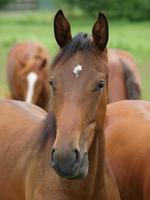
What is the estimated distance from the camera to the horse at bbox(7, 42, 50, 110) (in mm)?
9008

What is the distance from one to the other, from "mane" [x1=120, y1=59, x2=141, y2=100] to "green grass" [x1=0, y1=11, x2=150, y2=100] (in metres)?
3.57

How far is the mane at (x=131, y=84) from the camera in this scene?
8.16 meters

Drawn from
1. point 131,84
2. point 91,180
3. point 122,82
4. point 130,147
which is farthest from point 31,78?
point 91,180

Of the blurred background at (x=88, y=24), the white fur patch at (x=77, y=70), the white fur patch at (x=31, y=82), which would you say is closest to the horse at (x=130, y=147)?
the white fur patch at (x=77, y=70)

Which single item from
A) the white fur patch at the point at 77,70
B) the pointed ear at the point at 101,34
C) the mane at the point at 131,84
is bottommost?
the mane at the point at 131,84

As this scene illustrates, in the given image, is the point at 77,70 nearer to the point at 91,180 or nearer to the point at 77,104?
the point at 77,104

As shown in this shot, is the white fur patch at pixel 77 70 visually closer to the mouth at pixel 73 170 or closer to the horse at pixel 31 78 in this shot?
the mouth at pixel 73 170

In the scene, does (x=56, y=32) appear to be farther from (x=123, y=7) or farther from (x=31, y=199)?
(x=123, y=7)

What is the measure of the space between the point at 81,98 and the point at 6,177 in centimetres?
116

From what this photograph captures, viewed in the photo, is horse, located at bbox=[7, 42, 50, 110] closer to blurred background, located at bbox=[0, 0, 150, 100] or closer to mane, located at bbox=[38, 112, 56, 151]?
mane, located at bbox=[38, 112, 56, 151]

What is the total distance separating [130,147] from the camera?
16.6 ft

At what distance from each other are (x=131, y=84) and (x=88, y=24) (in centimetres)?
2179

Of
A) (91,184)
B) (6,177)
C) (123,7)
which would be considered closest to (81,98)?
(91,184)

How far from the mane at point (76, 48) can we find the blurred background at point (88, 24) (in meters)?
12.5
